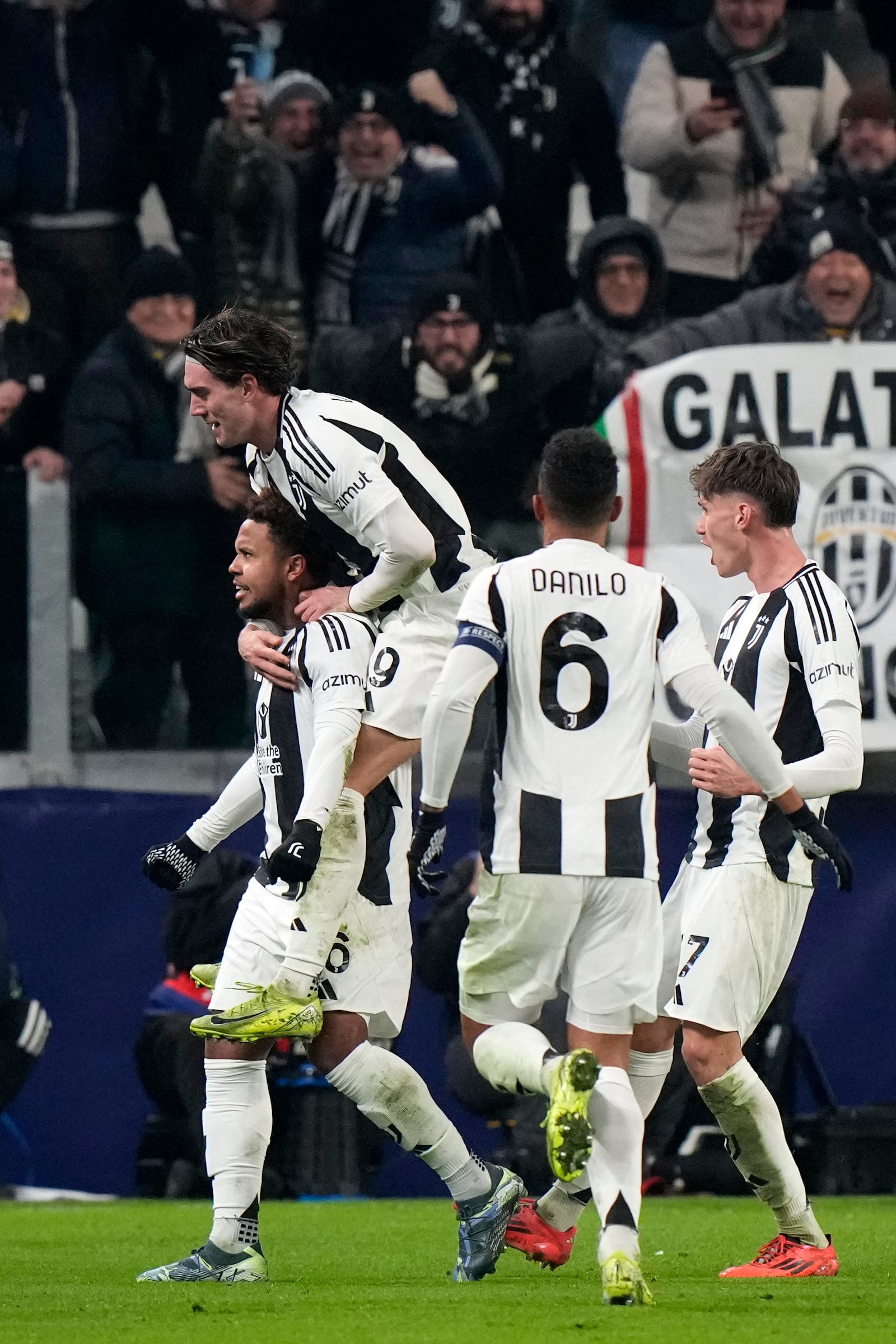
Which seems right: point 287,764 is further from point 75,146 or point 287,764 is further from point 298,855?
point 75,146

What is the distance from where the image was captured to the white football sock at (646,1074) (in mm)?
5156

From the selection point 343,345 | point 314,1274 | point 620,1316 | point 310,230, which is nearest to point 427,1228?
point 314,1274

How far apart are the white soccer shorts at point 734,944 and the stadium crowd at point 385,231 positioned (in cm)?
372

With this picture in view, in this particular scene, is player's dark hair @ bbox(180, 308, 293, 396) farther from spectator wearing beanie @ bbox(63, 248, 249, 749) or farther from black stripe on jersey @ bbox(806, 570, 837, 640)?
spectator wearing beanie @ bbox(63, 248, 249, 749)

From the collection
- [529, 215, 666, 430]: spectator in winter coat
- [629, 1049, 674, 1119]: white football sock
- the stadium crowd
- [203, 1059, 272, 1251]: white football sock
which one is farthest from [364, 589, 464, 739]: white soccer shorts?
[529, 215, 666, 430]: spectator in winter coat

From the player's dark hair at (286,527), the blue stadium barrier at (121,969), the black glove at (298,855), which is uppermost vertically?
the player's dark hair at (286,527)

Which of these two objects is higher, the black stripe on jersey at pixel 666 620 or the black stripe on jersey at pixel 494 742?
the black stripe on jersey at pixel 666 620

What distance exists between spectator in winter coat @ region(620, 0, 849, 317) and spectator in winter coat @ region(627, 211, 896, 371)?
21cm

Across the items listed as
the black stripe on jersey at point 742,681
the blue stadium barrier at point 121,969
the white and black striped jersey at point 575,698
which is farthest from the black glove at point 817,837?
the blue stadium barrier at point 121,969

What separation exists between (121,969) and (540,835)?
423cm

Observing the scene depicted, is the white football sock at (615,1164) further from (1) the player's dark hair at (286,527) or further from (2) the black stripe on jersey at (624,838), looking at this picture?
(1) the player's dark hair at (286,527)

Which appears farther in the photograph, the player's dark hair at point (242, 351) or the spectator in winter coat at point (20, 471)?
the spectator in winter coat at point (20, 471)

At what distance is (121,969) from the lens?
8344 millimetres

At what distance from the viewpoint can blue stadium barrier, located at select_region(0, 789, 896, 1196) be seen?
8.28m
